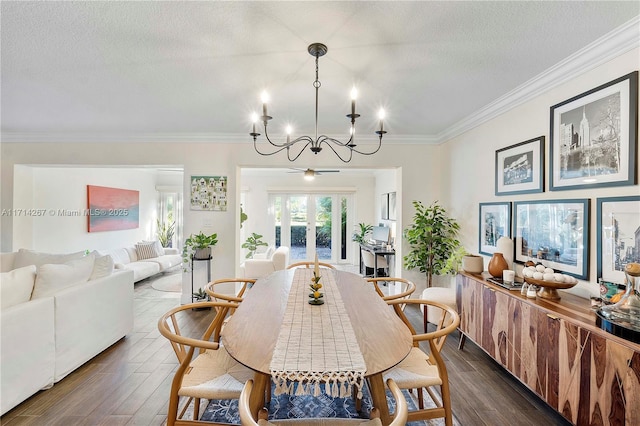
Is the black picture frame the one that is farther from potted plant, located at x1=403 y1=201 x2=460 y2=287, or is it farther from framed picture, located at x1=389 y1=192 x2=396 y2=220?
potted plant, located at x1=403 y1=201 x2=460 y2=287

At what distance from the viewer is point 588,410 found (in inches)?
61.8

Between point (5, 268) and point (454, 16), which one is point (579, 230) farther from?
point (5, 268)

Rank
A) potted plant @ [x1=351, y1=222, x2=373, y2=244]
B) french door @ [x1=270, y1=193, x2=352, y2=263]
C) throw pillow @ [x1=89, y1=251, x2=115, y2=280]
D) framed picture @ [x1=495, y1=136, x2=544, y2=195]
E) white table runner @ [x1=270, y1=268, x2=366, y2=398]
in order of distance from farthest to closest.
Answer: french door @ [x1=270, y1=193, x2=352, y2=263] → potted plant @ [x1=351, y1=222, x2=373, y2=244] → throw pillow @ [x1=89, y1=251, x2=115, y2=280] → framed picture @ [x1=495, y1=136, x2=544, y2=195] → white table runner @ [x1=270, y1=268, x2=366, y2=398]

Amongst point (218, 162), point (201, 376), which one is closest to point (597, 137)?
point (201, 376)

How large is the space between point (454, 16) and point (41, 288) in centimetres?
341

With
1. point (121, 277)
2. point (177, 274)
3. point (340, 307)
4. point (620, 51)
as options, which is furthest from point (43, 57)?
point (177, 274)

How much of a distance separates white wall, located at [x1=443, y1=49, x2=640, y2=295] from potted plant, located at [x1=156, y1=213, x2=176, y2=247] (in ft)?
21.7

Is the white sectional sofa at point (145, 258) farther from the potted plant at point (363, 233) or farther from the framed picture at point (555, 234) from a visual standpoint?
the framed picture at point (555, 234)

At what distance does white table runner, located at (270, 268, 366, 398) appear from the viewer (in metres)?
1.13

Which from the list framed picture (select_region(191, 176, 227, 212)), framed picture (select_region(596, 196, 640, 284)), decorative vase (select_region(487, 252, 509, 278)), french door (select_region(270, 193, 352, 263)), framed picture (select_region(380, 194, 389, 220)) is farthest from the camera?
french door (select_region(270, 193, 352, 263))

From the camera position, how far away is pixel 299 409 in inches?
80.7

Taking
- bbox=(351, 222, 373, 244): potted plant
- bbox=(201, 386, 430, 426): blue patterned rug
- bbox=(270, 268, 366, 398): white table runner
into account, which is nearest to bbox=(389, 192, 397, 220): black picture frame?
bbox=(351, 222, 373, 244): potted plant

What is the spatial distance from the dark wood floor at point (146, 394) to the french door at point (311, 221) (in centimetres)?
488

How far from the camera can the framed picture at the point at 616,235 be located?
A: 178cm
